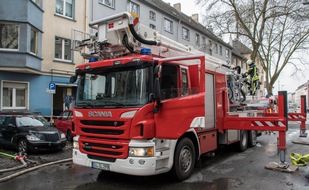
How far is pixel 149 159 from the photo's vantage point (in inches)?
217

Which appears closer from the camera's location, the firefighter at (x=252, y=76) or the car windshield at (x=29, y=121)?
the car windshield at (x=29, y=121)

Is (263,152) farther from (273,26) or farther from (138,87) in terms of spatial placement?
(273,26)

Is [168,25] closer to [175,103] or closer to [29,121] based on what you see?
[29,121]

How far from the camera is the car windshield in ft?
34.4

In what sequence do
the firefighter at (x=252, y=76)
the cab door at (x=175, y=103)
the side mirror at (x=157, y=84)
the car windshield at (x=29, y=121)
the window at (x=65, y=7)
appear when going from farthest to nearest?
1. the window at (x=65, y=7)
2. the firefighter at (x=252, y=76)
3. the car windshield at (x=29, y=121)
4. the cab door at (x=175, y=103)
5. the side mirror at (x=157, y=84)

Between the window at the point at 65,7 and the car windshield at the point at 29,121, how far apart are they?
30.5 feet

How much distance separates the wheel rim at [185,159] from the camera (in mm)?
6352

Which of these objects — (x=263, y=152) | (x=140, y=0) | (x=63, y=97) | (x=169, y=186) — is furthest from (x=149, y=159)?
(x=140, y=0)

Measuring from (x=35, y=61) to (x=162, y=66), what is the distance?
11782 millimetres

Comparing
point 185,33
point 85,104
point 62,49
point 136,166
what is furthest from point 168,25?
point 136,166

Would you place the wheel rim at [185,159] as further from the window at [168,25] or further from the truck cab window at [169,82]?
the window at [168,25]

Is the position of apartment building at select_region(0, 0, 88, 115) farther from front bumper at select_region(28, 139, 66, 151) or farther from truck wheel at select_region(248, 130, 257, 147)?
truck wheel at select_region(248, 130, 257, 147)

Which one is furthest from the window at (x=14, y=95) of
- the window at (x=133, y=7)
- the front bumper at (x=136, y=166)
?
the front bumper at (x=136, y=166)

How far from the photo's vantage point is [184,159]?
646 centimetres
